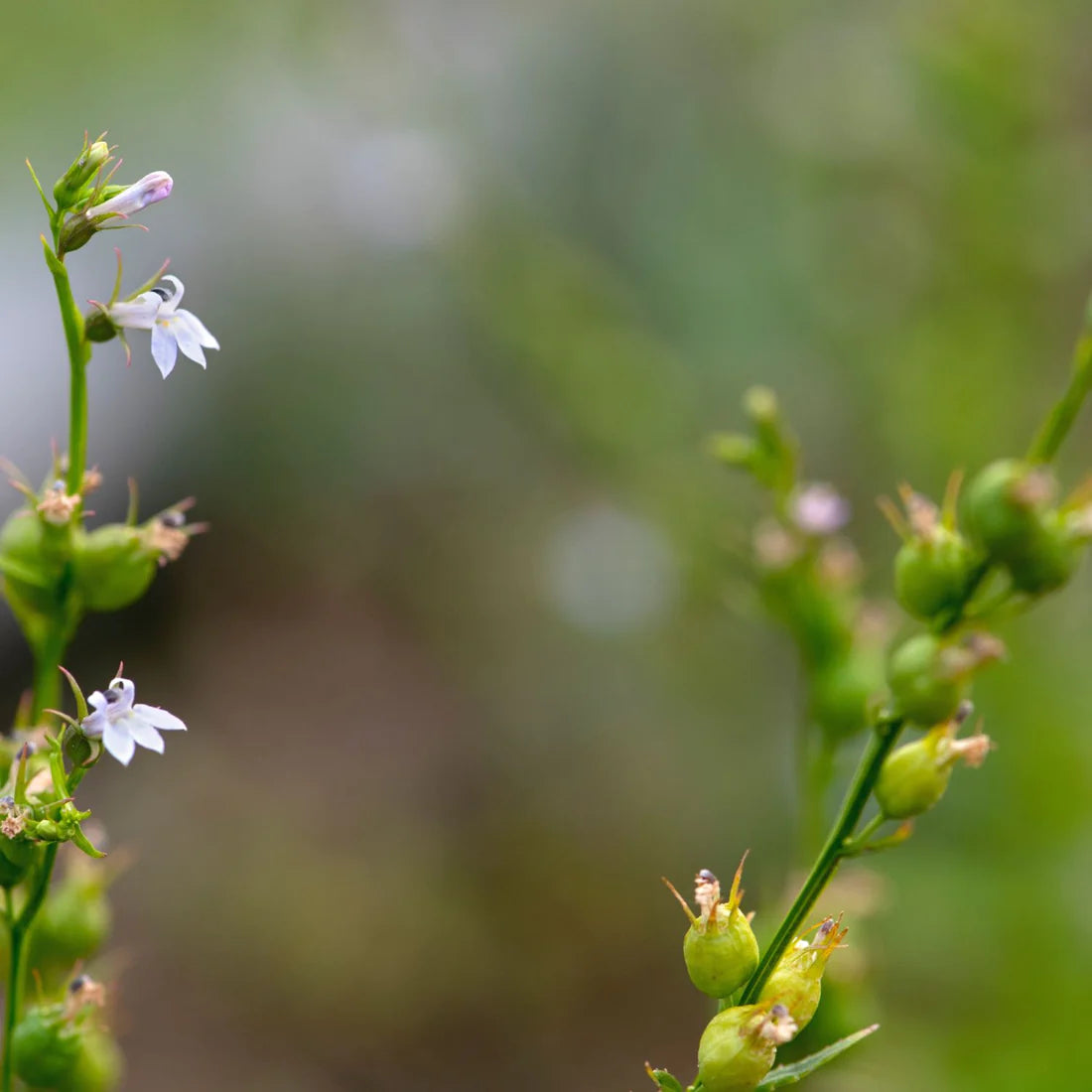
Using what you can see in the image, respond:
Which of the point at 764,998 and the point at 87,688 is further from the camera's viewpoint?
the point at 87,688

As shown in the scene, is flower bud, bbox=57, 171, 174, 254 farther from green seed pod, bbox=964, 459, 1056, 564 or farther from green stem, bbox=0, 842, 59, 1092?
green seed pod, bbox=964, 459, 1056, 564

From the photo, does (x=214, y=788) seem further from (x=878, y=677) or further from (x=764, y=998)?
(x=764, y=998)

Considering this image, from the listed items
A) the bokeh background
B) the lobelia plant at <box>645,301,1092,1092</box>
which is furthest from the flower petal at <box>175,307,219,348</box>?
the bokeh background

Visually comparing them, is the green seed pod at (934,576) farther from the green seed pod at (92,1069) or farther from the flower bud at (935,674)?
the green seed pod at (92,1069)

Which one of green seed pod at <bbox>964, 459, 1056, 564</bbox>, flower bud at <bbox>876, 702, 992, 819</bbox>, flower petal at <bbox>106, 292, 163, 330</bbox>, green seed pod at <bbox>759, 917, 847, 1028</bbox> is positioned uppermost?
flower petal at <bbox>106, 292, 163, 330</bbox>

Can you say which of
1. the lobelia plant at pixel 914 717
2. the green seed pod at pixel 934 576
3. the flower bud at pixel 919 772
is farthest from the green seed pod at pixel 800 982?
the green seed pod at pixel 934 576

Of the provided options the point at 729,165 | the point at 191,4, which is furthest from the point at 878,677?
the point at 191,4

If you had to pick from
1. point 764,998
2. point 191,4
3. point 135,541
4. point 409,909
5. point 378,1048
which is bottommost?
point 764,998
